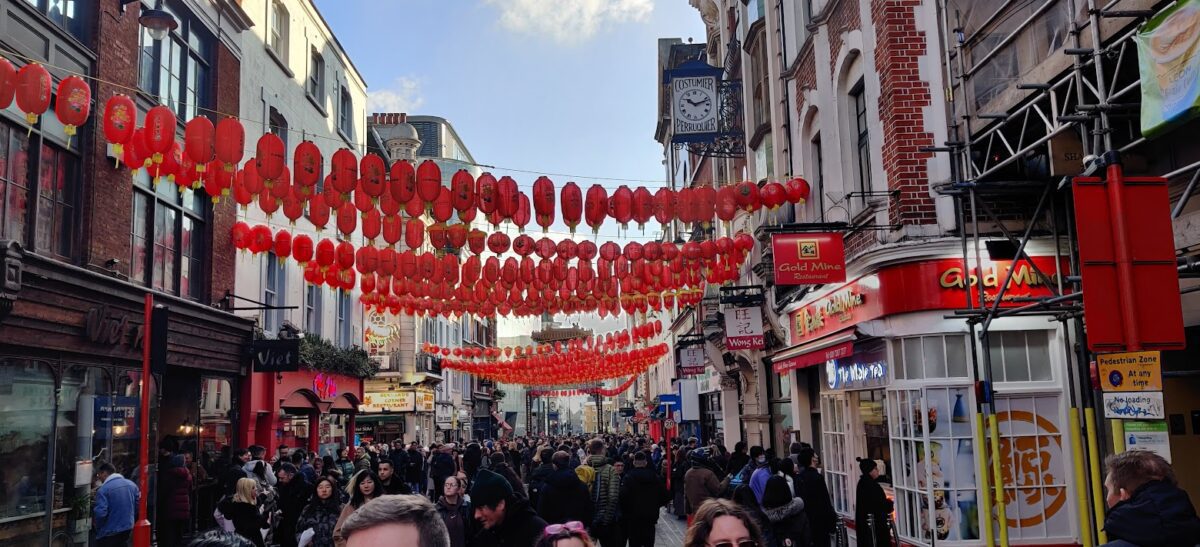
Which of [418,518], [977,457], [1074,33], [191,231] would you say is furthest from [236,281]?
[418,518]

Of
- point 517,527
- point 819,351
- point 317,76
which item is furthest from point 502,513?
point 317,76

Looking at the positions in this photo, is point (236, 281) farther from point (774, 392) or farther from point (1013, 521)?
point (1013, 521)

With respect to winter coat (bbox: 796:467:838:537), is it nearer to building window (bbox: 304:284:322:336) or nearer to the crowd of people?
the crowd of people

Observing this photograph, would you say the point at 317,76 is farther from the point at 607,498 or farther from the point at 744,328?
the point at 607,498

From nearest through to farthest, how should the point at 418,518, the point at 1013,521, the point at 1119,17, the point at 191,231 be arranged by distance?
1. the point at 418,518
2. the point at 1119,17
3. the point at 1013,521
4. the point at 191,231

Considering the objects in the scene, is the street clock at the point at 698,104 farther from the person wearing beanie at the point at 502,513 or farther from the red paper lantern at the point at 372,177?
the person wearing beanie at the point at 502,513

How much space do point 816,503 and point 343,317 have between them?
22576 millimetres

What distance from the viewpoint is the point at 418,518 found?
9.64 ft

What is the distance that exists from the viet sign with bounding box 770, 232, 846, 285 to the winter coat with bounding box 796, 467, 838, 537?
11.2 feet

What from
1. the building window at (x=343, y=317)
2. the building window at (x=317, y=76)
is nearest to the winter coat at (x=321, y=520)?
the building window at (x=317, y=76)

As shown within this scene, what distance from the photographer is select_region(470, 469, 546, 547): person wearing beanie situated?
691 cm

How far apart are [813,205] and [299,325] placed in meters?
15.0

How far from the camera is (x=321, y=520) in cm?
982

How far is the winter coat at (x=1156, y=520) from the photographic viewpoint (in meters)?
5.12
